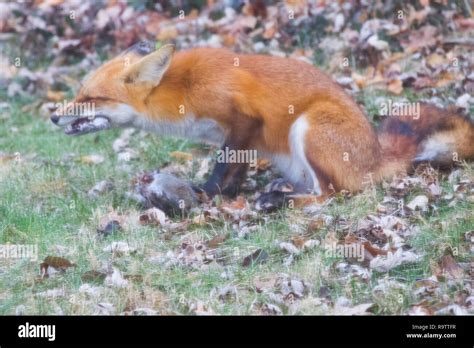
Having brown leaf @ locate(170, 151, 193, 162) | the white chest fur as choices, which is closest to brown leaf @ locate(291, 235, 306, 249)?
the white chest fur

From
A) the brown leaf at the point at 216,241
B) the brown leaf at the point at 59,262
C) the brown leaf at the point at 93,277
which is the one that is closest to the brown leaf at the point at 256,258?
the brown leaf at the point at 216,241

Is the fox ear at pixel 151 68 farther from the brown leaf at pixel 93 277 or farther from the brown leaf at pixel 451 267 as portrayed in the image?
the brown leaf at pixel 451 267

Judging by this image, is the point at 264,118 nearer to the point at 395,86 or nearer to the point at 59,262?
the point at 59,262

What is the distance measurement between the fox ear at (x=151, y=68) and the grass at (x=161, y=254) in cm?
132

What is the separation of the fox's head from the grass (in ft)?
2.79

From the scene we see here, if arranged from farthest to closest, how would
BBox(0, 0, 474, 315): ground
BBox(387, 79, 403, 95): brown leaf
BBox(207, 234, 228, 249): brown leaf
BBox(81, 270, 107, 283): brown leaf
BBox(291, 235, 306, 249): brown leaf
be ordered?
BBox(387, 79, 403, 95): brown leaf, BBox(207, 234, 228, 249): brown leaf, BBox(291, 235, 306, 249): brown leaf, BBox(81, 270, 107, 283): brown leaf, BBox(0, 0, 474, 315): ground

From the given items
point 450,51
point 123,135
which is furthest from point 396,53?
point 123,135

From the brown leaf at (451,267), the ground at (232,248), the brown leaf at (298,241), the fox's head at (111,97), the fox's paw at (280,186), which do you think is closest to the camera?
the ground at (232,248)

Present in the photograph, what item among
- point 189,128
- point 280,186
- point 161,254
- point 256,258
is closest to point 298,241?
point 256,258

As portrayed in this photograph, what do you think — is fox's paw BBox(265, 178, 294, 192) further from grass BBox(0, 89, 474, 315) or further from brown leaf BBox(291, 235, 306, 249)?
brown leaf BBox(291, 235, 306, 249)

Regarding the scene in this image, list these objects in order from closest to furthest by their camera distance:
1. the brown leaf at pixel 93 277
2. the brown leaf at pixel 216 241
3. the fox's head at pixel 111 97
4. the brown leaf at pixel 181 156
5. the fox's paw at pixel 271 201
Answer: the brown leaf at pixel 93 277
the brown leaf at pixel 216 241
the fox's paw at pixel 271 201
the fox's head at pixel 111 97
the brown leaf at pixel 181 156

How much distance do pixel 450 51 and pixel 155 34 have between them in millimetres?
4889

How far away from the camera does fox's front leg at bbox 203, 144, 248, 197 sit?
881 cm

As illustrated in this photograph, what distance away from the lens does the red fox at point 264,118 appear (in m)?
8.52
